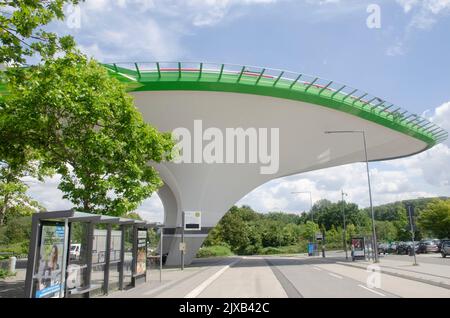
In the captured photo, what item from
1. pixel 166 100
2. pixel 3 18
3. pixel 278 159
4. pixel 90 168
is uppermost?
pixel 166 100

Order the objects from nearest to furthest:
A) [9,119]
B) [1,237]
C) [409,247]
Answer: [9,119] < [409,247] < [1,237]

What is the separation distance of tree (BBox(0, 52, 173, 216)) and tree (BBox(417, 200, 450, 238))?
190ft

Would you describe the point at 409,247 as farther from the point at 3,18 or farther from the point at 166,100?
the point at 3,18

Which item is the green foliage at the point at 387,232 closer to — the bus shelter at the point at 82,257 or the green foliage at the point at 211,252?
the green foliage at the point at 211,252

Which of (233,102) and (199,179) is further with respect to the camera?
(199,179)

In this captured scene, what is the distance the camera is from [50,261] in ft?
29.2

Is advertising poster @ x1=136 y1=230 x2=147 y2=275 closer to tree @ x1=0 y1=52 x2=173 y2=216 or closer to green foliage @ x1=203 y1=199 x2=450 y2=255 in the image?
tree @ x1=0 y1=52 x2=173 y2=216

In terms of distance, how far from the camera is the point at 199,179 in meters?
32.3

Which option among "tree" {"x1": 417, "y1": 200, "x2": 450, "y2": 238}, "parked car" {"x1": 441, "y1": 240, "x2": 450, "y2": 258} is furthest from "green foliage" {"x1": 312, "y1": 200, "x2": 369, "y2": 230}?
"parked car" {"x1": 441, "y1": 240, "x2": 450, "y2": 258}

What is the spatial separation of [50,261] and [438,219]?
215 feet

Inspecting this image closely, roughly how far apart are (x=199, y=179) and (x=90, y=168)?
18.1m

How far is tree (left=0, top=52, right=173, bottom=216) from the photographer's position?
13320 mm
